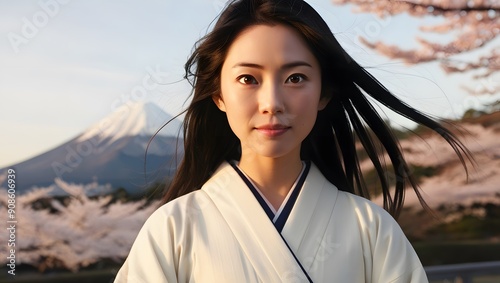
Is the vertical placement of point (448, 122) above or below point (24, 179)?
above

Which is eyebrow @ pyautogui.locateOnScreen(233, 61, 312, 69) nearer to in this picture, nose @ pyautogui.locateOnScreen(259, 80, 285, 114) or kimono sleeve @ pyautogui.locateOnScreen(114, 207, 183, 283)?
nose @ pyautogui.locateOnScreen(259, 80, 285, 114)

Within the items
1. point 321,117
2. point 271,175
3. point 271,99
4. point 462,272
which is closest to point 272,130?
point 271,99

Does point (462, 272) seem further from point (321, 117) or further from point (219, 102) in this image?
point (219, 102)

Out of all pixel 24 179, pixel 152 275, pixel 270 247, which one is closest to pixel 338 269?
pixel 270 247

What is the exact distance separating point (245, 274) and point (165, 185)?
650 mm

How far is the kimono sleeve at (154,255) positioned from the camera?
231cm

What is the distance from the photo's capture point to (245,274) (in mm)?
2285

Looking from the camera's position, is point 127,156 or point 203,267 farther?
Answer: point 127,156

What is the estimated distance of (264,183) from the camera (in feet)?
8.23

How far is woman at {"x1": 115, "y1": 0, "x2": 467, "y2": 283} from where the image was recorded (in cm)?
232

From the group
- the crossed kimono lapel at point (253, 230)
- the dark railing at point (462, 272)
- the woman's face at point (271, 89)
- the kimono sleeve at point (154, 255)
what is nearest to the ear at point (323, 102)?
the woman's face at point (271, 89)

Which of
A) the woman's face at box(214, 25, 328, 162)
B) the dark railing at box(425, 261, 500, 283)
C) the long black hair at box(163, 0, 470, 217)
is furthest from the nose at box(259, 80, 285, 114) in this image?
the dark railing at box(425, 261, 500, 283)

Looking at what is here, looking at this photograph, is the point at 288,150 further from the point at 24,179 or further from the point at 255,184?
the point at 24,179

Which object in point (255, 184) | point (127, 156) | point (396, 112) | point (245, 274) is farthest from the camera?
point (127, 156)
